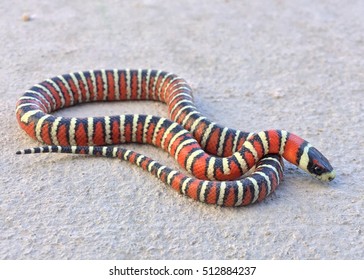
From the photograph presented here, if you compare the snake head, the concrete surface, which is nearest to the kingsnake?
the snake head

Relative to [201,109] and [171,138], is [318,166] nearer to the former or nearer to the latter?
[171,138]

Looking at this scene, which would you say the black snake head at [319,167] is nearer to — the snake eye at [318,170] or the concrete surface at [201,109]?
the snake eye at [318,170]

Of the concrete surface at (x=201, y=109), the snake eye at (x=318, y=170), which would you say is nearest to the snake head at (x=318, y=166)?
the snake eye at (x=318, y=170)

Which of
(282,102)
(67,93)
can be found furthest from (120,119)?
(282,102)

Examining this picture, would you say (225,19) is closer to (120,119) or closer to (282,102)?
(282,102)

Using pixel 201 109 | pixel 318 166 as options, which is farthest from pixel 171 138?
pixel 318 166

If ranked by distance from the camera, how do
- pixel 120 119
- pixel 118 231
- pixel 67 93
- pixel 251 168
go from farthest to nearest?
pixel 67 93
pixel 120 119
pixel 251 168
pixel 118 231
